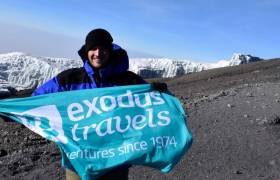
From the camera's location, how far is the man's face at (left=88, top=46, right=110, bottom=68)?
3.65 metres

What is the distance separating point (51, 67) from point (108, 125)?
3161 inches

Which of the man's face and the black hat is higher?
the black hat

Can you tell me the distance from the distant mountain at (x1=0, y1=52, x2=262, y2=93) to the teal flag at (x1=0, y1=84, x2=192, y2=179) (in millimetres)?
71504

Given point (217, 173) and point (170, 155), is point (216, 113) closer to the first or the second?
point (217, 173)

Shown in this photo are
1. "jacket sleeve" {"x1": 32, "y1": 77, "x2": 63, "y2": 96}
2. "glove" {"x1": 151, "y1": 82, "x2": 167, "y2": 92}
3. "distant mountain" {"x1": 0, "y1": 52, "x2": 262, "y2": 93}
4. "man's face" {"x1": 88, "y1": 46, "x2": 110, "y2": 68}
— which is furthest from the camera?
"distant mountain" {"x1": 0, "y1": 52, "x2": 262, "y2": 93}

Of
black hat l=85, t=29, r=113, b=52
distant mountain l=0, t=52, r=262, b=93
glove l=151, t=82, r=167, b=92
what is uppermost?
distant mountain l=0, t=52, r=262, b=93

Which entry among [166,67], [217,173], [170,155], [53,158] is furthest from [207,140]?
[166,67]

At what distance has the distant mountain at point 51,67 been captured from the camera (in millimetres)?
78562

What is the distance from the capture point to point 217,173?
6746 mm

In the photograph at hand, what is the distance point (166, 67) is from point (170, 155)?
82.2 m

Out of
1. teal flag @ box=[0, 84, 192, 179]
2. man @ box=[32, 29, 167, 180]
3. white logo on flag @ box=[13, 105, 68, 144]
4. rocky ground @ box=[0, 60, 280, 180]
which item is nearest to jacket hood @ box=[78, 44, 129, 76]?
man @ box=[32, 29, 167, 180]

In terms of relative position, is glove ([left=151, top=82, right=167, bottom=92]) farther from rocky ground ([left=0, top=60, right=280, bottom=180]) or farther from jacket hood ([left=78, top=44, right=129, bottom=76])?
rocky ground ([left=0, top=60, right=280, bottom=180])

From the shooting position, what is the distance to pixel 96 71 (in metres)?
3.68

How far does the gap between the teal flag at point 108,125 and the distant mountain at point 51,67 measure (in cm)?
7150
